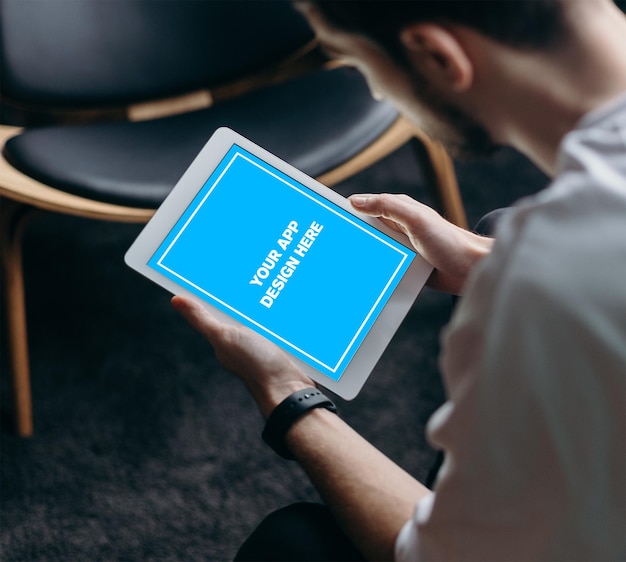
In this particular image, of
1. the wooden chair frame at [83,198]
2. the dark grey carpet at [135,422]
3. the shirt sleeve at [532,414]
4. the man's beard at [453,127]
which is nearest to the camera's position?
the shirt sleeve at [532,414]

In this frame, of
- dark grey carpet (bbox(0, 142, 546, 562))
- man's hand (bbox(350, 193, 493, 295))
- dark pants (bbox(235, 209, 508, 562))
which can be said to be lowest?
dark grey carpet (bbox(0, 142, 546, 562))

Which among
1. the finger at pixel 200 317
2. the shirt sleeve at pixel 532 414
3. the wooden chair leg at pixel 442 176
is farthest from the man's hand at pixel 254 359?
the wooden chair leg at pixel 442 176

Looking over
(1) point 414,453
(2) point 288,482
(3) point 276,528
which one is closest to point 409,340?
(1) point 414,453

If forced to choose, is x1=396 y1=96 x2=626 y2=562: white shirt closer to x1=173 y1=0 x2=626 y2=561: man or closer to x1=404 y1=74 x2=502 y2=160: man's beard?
x1=173 y1=0 x2=626 y2=561: man

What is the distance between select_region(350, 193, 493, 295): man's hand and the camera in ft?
2.85

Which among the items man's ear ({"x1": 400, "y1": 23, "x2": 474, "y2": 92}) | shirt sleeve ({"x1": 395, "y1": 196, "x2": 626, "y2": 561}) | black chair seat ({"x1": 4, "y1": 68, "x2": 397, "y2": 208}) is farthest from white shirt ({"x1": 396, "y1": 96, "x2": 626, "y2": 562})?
black chair seat ({"x1": 4, "y1": 68, "x2": 397, "y2": 208})

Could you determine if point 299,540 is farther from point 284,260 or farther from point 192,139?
point 192,139

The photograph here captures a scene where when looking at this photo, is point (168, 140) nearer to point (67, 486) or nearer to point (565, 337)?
point (67, 486)

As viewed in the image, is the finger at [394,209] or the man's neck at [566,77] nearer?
the man's neck at [566,77]

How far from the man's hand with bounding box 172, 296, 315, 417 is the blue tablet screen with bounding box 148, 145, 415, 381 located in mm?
27

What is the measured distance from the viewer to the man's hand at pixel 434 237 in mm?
870

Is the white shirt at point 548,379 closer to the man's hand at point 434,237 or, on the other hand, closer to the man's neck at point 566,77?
the man's neck at point 566,77

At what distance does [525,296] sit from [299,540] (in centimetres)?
36

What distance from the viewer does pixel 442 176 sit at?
1.30 meters
